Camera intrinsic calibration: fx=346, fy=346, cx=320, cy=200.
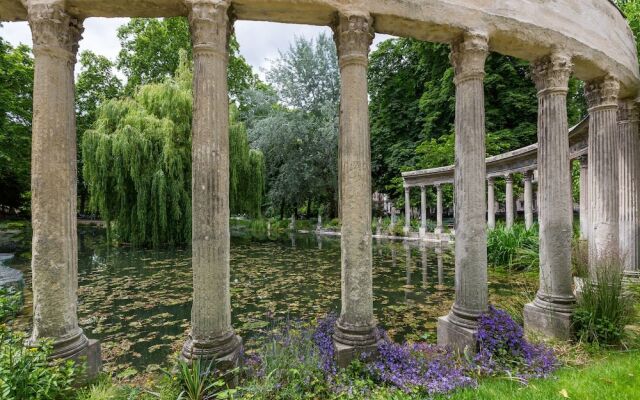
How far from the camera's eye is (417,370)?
3.81 meters

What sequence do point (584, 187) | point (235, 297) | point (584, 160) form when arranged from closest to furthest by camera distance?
1. point (235, 297)
2. point (584, 160)
3. point (584, 187)

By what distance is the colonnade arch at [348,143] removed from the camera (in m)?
3.69

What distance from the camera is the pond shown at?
5.64m

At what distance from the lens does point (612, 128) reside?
5.95m

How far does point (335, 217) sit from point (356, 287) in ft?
91.4

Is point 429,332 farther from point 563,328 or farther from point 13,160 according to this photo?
point 13,160

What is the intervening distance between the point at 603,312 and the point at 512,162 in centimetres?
1470

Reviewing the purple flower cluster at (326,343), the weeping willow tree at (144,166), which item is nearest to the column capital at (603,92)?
the purple flower cluster at (326,343)

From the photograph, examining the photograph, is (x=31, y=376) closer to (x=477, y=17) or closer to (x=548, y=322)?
(x=548, y=322)

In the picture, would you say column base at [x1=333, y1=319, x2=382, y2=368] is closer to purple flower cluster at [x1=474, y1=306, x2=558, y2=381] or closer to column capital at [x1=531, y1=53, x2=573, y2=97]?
purple flower cluster at [x1=474, y1=306, x2=558, y2=381]

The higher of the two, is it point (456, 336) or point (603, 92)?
point (603, 92)

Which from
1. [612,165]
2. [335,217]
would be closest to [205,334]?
[612,165]

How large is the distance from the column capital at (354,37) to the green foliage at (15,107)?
754 inches

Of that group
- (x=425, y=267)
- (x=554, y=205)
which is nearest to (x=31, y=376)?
(x=554, y=205)
